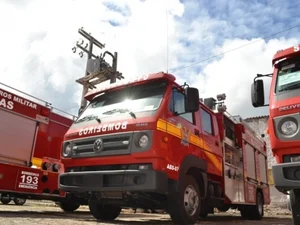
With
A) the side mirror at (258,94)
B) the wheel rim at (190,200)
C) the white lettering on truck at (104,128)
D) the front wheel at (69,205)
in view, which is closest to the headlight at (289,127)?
the side mirror at (258,94)

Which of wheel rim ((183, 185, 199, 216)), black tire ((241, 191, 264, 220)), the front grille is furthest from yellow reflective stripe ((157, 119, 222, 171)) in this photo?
black tire ((241, 191, 264, 220))

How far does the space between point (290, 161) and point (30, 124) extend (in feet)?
22.5

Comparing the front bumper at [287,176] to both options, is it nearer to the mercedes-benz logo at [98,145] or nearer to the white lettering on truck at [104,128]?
the white lettering on truck at [104,128]

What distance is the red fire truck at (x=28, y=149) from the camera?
806cm

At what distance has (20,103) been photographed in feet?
28.7

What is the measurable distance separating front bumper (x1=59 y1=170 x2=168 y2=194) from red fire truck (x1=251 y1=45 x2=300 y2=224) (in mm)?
1662

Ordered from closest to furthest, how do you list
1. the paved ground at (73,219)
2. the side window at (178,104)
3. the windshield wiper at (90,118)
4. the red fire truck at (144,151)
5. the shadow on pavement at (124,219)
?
the red fire truck at (144,151)
the paved ground at (73,219)
the side window at (178,104)
the windshield wiper at (90,118)
the shadow on pavement at (124,219)

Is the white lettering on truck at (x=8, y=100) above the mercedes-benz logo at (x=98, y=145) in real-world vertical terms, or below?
above

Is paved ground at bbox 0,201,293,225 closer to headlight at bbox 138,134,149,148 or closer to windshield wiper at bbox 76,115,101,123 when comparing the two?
headlight at bbox 138,134,149,148

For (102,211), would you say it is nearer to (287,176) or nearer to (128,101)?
(128,101)

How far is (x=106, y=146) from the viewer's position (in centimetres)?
555

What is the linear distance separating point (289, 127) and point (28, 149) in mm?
6709

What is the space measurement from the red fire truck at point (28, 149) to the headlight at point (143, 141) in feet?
13.4

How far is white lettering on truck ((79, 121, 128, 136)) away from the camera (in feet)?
18.1
